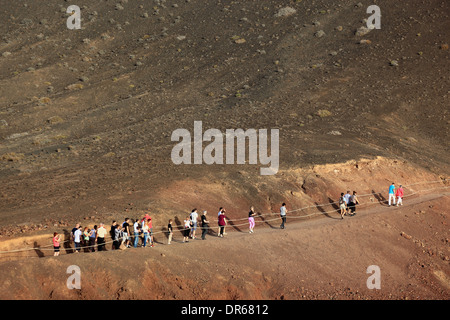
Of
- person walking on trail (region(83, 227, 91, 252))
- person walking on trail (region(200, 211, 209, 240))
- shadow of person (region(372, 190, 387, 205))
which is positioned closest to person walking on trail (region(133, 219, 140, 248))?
person walking on trail (region(83, 227, 91, 252))

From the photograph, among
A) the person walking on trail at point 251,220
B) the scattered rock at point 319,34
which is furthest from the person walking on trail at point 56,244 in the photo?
the scattered rock at point 319,34

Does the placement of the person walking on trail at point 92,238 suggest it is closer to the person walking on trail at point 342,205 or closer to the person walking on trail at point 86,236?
the person walking on trail at point 86,236

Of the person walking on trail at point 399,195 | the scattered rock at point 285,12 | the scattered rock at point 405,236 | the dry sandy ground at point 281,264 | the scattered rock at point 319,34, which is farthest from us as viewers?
the scattered rock at point 285,12

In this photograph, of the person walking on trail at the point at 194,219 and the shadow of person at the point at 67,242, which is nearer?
the shadow of person at the point at 67,242

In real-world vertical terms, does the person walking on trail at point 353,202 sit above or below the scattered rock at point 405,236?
above

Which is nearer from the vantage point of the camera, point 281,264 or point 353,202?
point 281,264

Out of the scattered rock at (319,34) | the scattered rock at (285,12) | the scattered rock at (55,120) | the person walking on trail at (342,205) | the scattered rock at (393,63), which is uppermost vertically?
the scattered rock at (285,12)

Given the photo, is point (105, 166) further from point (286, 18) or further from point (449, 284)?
point (286, 18)

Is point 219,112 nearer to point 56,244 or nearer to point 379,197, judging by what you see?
point 379,197

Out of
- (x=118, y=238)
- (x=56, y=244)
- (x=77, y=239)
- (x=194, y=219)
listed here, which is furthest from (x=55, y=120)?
(x=56, y=244)
